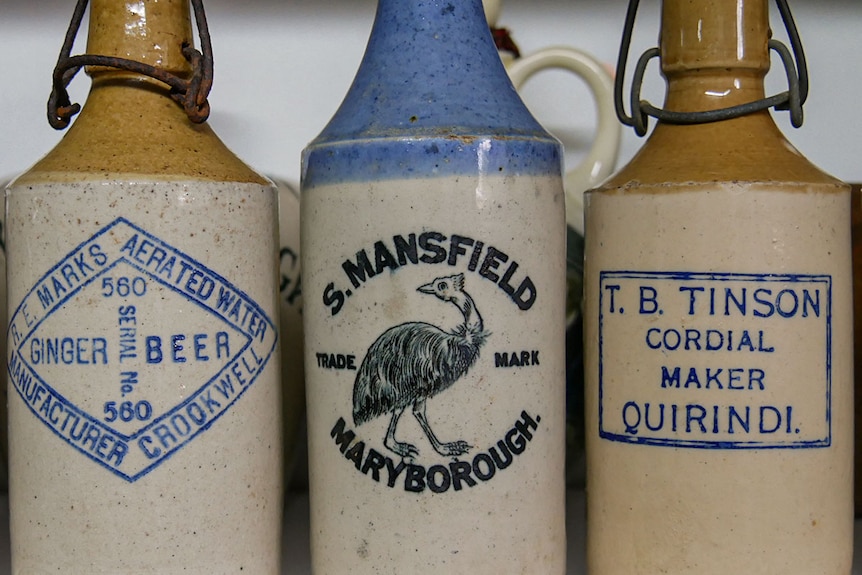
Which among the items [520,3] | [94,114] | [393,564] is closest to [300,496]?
[393,564]

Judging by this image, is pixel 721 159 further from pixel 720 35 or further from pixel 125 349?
pixel 125 349

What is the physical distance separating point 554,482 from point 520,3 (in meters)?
0.68

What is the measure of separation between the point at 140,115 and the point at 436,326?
0.30 metres

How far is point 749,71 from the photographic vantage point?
2.72ft

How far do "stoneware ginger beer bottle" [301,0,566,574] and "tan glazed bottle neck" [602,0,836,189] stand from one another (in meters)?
0.10

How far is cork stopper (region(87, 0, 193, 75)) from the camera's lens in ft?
2.66

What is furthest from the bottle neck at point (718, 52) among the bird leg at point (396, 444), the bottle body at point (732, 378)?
the bird leg at point (396, 444)

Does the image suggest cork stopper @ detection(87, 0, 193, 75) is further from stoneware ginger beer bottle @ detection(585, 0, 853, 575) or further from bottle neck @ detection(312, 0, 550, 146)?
stoneware ginger beer bottle @ detection(585, 0, 853, 575)

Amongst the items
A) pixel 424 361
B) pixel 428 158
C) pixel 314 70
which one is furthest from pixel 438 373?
pixel 314 70

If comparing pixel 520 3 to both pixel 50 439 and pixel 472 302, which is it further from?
pixel 50 439

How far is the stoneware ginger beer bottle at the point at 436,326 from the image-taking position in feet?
2.47

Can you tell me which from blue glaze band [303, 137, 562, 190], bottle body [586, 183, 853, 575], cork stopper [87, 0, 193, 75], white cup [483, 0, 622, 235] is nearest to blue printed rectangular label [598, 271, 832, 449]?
bottle body [586, 183, 853, 575]

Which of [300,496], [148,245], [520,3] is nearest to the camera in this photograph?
[148,245]

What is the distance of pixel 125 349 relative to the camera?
2.47 ft
